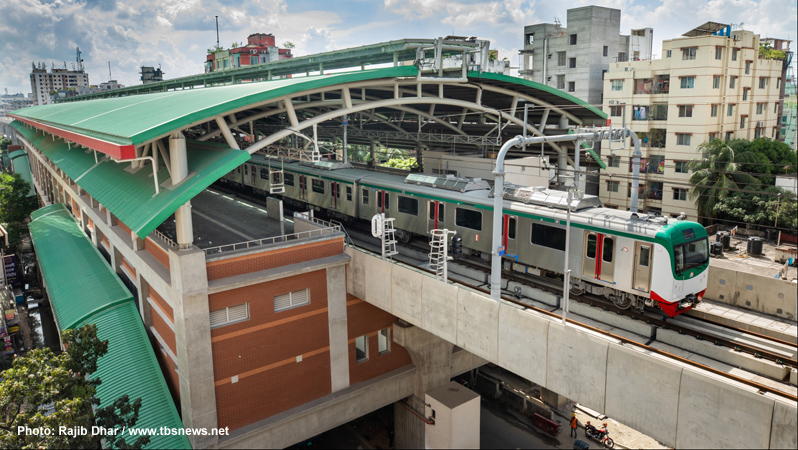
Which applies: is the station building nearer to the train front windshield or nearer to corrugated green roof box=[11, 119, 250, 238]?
corrugated green roof box=[11, 119, 250, 238]

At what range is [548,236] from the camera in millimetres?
16328

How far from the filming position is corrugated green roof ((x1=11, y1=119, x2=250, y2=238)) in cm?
1578

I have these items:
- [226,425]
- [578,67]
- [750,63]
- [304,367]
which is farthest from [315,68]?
[750,63]

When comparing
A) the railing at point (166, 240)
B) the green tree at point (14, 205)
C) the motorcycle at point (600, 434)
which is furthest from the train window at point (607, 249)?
the green tree at point (14, 205)

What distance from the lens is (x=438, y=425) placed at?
1986 centimetres

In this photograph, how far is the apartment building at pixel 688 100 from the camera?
116 feet

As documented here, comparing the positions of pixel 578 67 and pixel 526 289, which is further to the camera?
pixel 578 67

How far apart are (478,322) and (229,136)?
10256 mm

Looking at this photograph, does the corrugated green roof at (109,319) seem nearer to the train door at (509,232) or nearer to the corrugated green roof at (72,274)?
Result: the corrugated green roof at (72,274)

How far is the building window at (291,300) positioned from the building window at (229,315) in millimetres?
1072

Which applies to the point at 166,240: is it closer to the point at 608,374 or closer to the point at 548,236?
the point at 548,236

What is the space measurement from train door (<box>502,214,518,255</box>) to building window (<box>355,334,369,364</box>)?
6690mm

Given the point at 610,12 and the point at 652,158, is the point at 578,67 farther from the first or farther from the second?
the point at 652,158

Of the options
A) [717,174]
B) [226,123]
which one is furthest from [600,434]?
[226,123]
